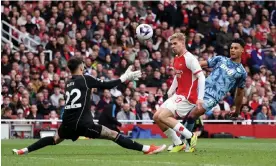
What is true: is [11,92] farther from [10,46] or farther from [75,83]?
[75,83]

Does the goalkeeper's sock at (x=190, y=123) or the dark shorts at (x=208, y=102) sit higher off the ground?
the dark shorts at (x=208, y=102)

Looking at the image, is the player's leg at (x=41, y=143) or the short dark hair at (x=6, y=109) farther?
the short dark hair at (x=6, y=109)

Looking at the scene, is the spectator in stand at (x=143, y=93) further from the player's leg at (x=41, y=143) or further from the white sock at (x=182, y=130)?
the player's leg at (x=41, y=143)

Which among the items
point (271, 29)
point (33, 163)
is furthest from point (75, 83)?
point (271, 29)

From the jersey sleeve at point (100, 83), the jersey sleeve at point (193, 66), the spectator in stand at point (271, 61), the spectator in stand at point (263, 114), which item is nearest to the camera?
the jersey sleeve at point (100, 83)

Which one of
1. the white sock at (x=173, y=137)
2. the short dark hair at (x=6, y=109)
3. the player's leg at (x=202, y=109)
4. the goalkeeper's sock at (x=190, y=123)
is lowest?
the short dark hair at (x=6, y=109)

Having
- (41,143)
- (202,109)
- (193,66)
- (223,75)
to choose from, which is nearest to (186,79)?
(193,66)

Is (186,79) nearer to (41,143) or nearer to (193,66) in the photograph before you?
(193,66)

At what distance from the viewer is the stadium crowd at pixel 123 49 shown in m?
26.6

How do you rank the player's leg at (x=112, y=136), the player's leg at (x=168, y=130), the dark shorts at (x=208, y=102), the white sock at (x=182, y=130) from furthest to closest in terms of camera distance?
the dark shorts at (x=208, y=102), the player's leg at (x=168, y=130), the white sock at (x=182, y=130), the player's leg at (x=112, y=136)

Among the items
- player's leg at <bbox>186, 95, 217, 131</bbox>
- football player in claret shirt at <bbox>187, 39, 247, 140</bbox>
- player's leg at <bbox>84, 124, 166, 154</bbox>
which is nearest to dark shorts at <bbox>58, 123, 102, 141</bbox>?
player's leg at <bbox>84, 124, 166, 154</bbox>

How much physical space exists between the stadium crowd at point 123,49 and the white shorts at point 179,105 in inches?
364

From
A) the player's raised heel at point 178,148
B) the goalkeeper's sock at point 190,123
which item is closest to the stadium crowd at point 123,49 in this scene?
the goalkeeper's sock at point 190,123

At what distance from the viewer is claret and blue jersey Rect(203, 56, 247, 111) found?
55.1 feet
